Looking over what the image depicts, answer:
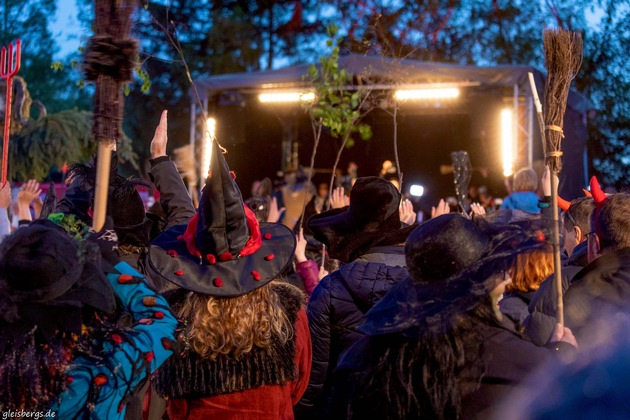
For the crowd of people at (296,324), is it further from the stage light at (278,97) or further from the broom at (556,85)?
the stage light at (278,97)

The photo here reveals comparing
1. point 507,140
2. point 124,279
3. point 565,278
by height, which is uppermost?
point 507,140

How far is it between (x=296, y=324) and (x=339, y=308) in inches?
16.6

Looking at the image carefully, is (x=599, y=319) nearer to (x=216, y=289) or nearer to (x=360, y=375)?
(x=360, y=375)

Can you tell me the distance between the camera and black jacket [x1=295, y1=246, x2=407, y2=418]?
3242 mm

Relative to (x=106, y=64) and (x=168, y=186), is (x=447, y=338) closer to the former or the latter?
(x=106, y=64)

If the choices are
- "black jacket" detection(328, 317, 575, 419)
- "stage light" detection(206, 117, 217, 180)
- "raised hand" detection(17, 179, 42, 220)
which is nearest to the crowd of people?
"black jacket" detection(328, 317, 575, 419)

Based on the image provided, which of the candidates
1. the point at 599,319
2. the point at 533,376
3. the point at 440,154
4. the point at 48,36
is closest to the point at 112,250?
the point at 533,376

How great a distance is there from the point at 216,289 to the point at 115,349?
1.80 ft

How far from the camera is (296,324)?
2934mm

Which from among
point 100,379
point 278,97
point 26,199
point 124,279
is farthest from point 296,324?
point 278,97

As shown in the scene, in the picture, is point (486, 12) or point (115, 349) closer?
point (115, 349)

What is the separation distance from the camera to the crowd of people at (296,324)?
2031mm

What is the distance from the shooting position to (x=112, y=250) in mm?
2443

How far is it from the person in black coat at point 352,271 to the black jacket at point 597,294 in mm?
768
